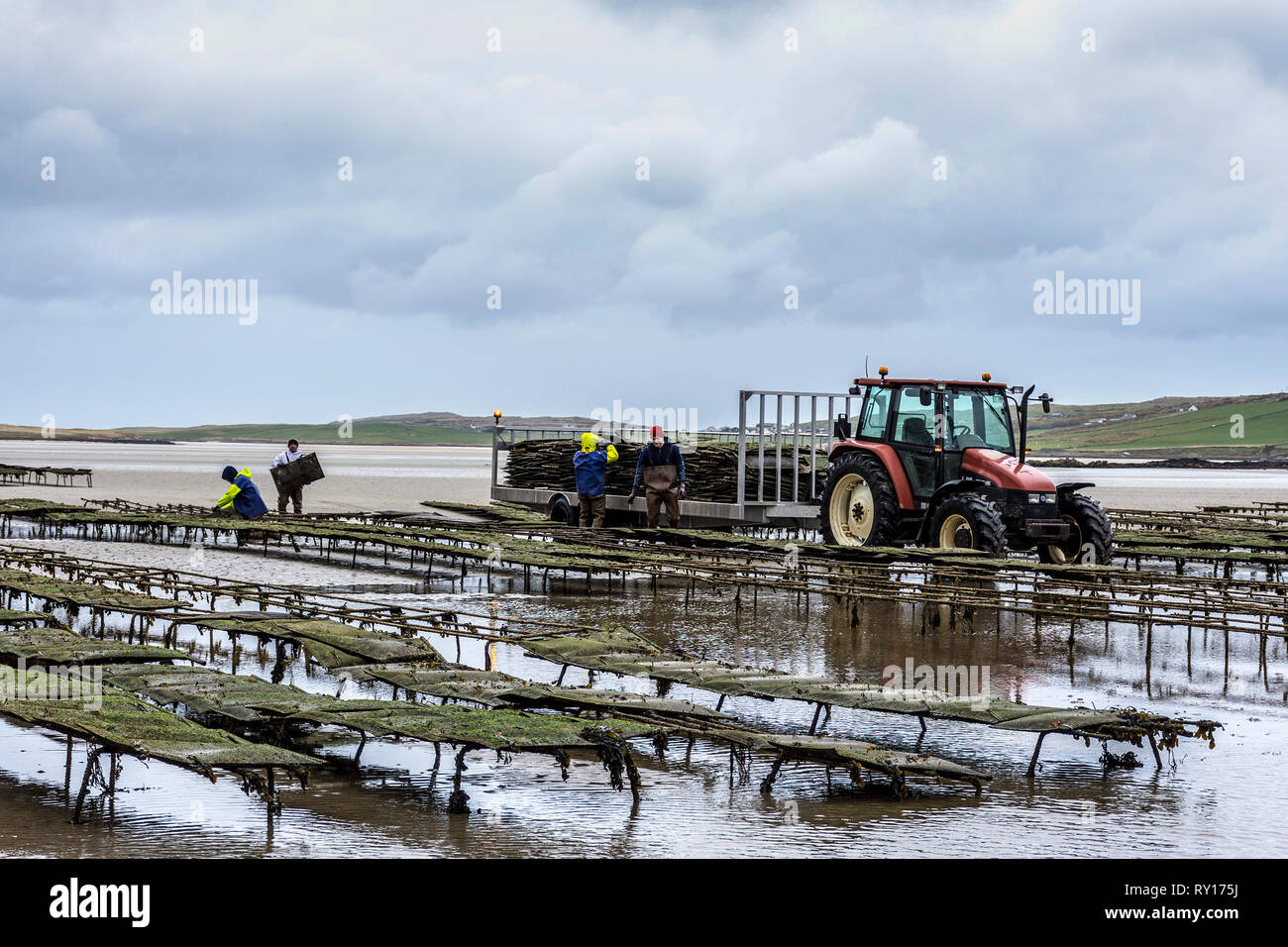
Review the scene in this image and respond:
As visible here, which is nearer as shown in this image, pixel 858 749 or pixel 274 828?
pixel 274 828

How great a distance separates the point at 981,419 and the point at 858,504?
1.97 m

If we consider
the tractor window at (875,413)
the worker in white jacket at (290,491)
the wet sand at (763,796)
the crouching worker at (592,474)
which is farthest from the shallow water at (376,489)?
the wet sand at (763,796)

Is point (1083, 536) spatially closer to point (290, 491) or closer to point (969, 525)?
point (969, 525)

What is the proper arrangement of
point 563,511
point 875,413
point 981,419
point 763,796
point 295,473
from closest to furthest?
1. point 763,796
2. point 981,419
3. point 875,413
4. point 563,511
5. point 295,473

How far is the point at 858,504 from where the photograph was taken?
1756 cm

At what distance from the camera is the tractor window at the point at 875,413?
17.1 m

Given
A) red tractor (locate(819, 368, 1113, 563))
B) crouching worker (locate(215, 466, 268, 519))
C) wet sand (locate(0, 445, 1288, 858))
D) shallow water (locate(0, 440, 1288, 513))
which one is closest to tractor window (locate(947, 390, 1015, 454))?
red tractor (locate(819, 368, 1113, 563))

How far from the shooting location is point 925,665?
11.3m

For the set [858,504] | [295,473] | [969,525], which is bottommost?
[969,525]

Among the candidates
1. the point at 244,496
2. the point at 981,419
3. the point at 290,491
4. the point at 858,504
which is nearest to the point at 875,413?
the point at 858,504

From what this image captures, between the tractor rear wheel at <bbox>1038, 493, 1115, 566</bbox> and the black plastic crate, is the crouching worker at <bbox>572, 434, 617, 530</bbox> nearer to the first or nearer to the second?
the black plastic crate
